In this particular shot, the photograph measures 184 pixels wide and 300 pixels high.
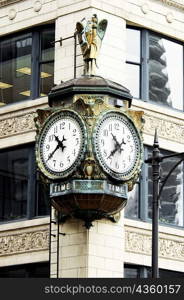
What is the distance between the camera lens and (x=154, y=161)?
22.5m

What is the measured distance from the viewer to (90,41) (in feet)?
87.8

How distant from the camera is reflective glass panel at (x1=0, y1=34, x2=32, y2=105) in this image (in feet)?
97.1

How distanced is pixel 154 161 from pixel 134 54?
24.3 feet

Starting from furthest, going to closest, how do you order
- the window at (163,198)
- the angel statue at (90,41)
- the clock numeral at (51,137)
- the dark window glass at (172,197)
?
1. the dark window glass at (172,197)
2. the window at (163,198)
3. the angel statue at (90,41)
4. the clock numeral at (51,137)

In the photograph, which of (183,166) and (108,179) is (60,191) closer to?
(108,179)

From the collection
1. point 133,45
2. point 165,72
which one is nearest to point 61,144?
point 133,45

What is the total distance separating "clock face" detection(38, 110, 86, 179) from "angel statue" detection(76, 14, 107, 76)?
1.57 m

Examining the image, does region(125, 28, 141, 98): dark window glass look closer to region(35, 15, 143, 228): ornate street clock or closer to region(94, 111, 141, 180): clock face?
region(35, 15, 143, 228): ornate street clock

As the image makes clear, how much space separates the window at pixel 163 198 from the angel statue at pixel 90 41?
3220 mm

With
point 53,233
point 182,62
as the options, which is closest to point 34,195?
point 53,233

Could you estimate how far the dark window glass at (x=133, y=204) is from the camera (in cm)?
2786

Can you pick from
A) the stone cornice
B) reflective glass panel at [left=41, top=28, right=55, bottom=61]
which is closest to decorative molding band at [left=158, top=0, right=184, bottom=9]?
reflective glass panel at [left=41, top=28, right=55, bottom=61]

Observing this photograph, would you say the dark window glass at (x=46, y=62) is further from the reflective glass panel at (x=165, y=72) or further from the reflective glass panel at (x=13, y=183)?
the reflective glass panel at (x=165, y=72)

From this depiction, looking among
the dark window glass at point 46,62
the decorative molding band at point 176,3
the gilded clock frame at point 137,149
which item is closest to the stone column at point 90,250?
the gilded clock frame at point 137,149
